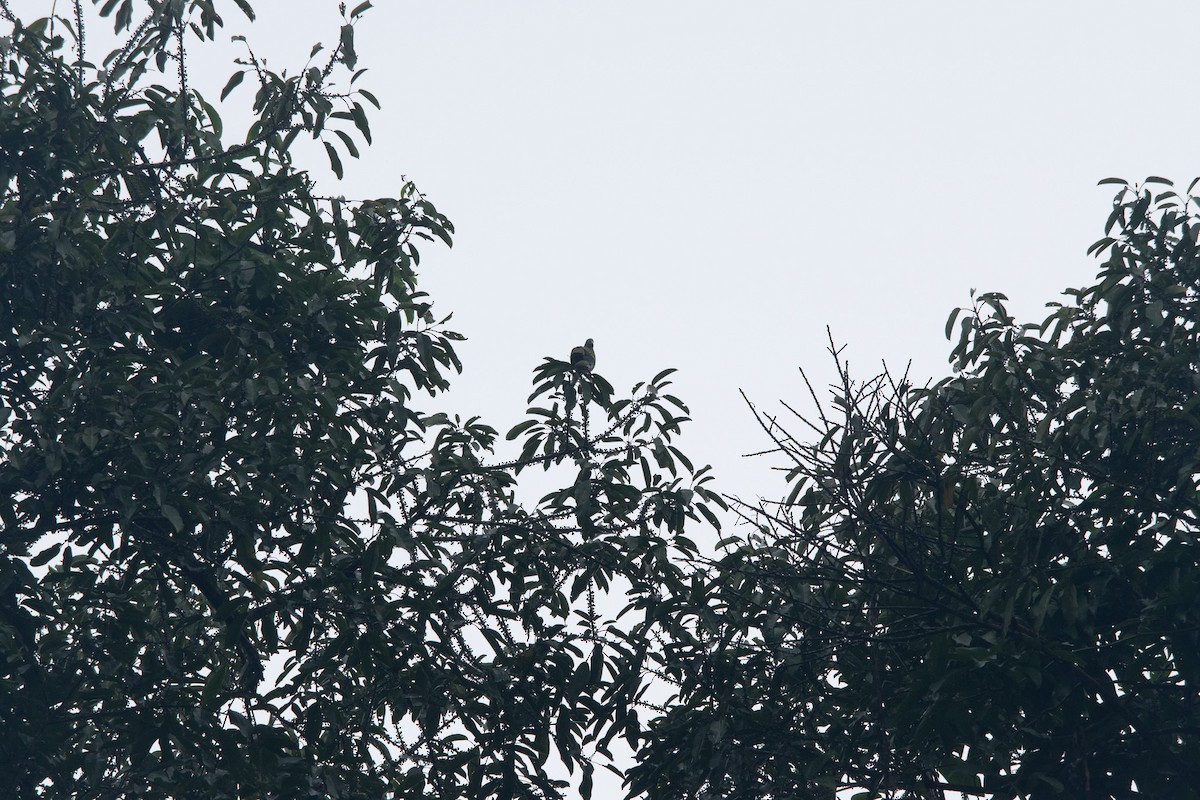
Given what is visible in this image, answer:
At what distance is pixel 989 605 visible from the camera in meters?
5.05

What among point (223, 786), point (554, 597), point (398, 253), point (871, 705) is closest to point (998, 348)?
point (871, 705)

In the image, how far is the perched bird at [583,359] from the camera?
5859 mm

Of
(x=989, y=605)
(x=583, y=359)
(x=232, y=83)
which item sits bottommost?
(x=989, y=605)

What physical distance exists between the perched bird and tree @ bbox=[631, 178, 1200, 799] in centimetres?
112

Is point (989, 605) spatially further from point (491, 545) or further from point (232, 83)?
point (232, 83)

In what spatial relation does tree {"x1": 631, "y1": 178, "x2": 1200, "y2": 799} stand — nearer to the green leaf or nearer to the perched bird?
the perched bird

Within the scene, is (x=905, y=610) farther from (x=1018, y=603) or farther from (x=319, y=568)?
(x=319, y=568)

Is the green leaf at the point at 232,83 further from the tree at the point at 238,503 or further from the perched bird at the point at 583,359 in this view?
the perched bird at the point at 583,359

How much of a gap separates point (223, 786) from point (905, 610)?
→ 3.11 metres

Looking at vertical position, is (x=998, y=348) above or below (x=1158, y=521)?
above

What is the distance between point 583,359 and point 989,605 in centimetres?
212

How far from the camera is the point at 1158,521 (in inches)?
216

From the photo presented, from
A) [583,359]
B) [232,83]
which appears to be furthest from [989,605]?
[232,83]

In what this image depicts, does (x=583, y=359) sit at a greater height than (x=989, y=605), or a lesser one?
greater
